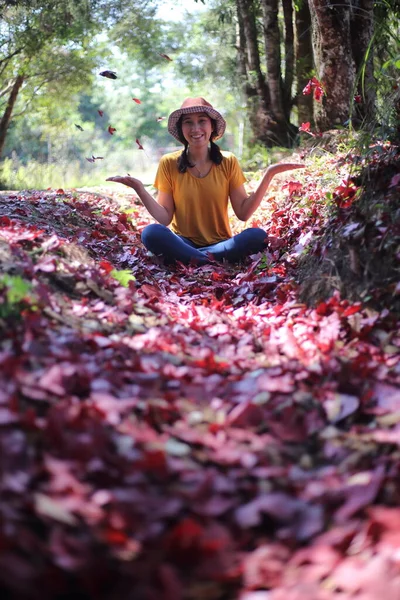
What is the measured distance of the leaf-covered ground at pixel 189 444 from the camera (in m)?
1.17

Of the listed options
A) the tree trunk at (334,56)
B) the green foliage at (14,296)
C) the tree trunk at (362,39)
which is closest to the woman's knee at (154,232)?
the green foliage at (14,296)

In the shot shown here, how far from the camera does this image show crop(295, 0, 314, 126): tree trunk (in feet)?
22.9

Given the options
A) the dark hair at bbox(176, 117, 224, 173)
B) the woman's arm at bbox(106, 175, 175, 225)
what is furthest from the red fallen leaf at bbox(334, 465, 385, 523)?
the dark hair at bbox(176, 117, 224, 173)

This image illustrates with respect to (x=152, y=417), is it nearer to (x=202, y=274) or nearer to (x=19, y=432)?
(x=19, y=432)

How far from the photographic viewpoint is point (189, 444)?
1.61 meters

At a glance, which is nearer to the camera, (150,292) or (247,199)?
(150,292)

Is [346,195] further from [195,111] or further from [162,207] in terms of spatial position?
[162,207]

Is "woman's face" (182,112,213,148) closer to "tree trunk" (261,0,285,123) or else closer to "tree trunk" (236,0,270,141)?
"tree trunk" (261,0,285,123)

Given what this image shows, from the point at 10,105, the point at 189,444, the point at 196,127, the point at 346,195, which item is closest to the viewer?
the point at 189,444

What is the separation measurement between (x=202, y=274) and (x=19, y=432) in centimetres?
269

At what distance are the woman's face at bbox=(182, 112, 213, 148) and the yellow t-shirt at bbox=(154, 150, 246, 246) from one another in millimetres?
316

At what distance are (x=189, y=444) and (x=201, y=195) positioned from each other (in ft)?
10.9

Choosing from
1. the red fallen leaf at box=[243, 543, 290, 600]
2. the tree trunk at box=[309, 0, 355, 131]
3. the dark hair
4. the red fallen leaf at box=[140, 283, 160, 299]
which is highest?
the tree trunk at box=[309, 0, 355, 131]

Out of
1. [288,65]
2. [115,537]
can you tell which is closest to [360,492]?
[115,537]
